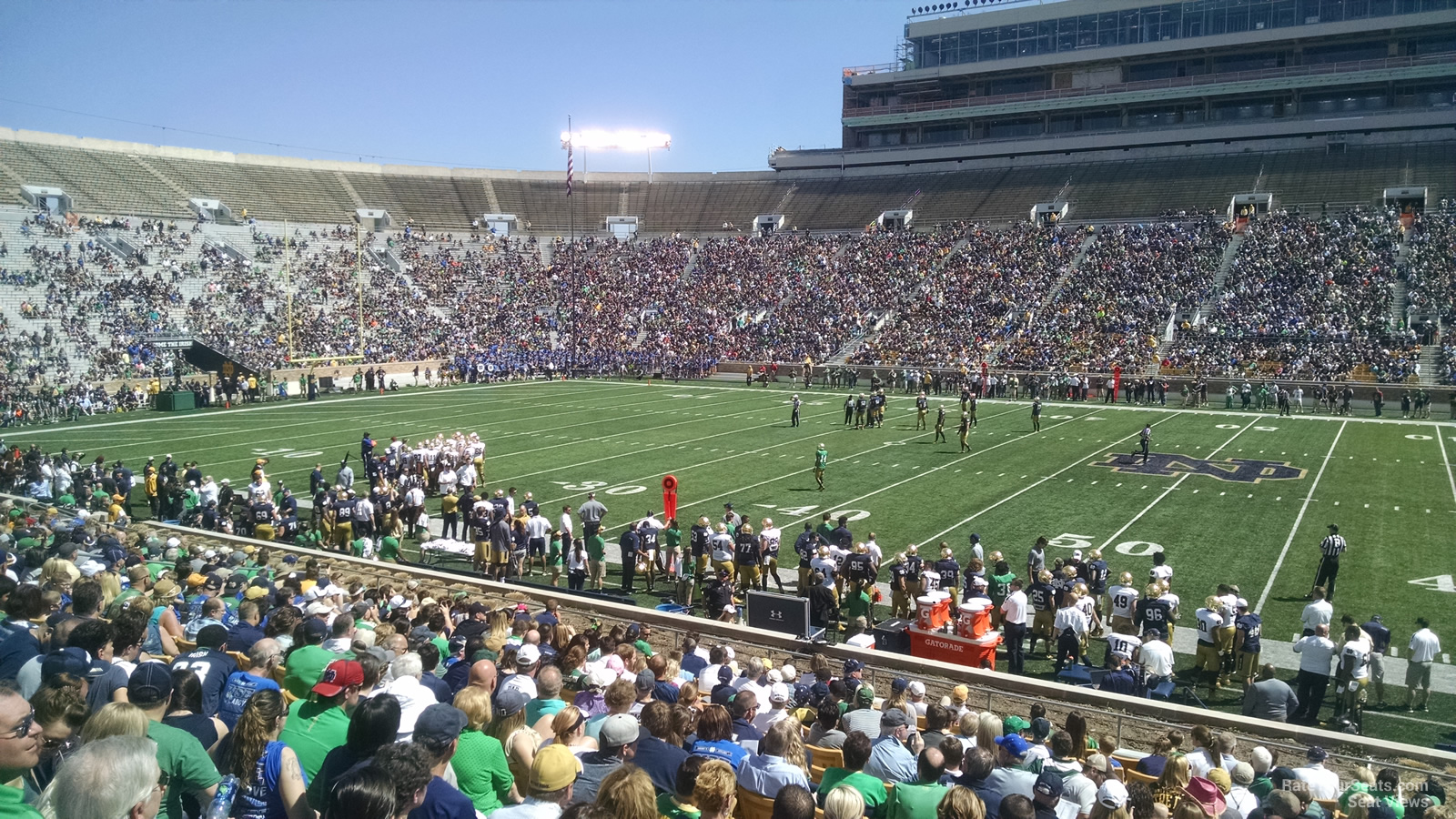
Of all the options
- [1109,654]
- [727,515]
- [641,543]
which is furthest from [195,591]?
[1109,654]

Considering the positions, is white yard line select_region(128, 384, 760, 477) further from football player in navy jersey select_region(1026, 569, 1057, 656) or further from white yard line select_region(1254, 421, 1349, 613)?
white yard line select_region(1254, 421, 1349, 613)

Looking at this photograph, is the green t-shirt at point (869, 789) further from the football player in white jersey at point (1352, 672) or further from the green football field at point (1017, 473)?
the green football field at point (1017, 473)

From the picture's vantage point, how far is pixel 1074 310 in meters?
47.8

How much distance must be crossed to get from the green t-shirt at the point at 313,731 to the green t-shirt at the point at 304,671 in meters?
1.07

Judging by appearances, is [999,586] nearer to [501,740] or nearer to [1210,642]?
[1210,642]

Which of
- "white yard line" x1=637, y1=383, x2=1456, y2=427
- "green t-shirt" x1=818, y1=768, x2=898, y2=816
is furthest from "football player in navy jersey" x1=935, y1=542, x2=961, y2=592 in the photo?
"white yard line" x1=637, y1=383, x2=1456, y2=427

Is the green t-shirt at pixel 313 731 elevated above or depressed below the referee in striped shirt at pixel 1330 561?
above

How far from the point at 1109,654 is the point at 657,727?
272 inches

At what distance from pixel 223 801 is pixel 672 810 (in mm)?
2064

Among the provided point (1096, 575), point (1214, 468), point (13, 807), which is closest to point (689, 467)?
point (1214, 468)

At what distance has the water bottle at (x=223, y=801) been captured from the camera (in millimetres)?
4434

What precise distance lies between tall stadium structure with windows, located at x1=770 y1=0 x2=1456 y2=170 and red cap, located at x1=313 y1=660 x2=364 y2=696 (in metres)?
65.9

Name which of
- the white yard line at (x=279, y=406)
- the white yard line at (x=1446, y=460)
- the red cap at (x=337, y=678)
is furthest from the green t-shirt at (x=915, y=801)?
the white yard line at (x=279, y=406)

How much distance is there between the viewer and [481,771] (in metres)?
4.94
